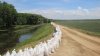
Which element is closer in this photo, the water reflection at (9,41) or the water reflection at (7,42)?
the water reflection at (7,42)

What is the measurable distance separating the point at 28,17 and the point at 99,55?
162 metres

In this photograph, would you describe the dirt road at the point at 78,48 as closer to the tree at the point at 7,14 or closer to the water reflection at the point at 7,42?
the water reflection at the point at 7,42

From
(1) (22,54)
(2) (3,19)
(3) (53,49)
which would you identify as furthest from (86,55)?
(2) (3,19)

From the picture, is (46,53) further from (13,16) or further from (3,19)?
(13,16)

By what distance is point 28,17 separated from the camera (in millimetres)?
182500

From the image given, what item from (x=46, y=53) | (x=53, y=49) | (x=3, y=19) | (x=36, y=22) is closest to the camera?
(x=46, y=53)

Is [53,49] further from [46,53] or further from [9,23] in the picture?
[9,23]

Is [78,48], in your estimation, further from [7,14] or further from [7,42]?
[7,14]

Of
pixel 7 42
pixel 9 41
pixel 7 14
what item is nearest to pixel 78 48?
pixel 7 42

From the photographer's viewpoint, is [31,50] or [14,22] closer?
[31,50]

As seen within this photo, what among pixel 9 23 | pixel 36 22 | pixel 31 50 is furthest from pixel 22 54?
pixel 36 22

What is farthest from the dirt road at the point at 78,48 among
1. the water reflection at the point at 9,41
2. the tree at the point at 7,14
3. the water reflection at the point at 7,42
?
the tree at the point at 7,14

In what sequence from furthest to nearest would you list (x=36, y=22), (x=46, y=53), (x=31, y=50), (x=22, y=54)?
1. (x=36, y=22)
2. (x=46, y=53)
3. (x=31, y=50)
4. (x=22, y=54)

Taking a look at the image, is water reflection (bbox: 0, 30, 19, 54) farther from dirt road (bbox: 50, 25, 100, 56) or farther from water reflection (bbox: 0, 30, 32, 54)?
dirt road (bbox: 50, 25, 100, 56)
